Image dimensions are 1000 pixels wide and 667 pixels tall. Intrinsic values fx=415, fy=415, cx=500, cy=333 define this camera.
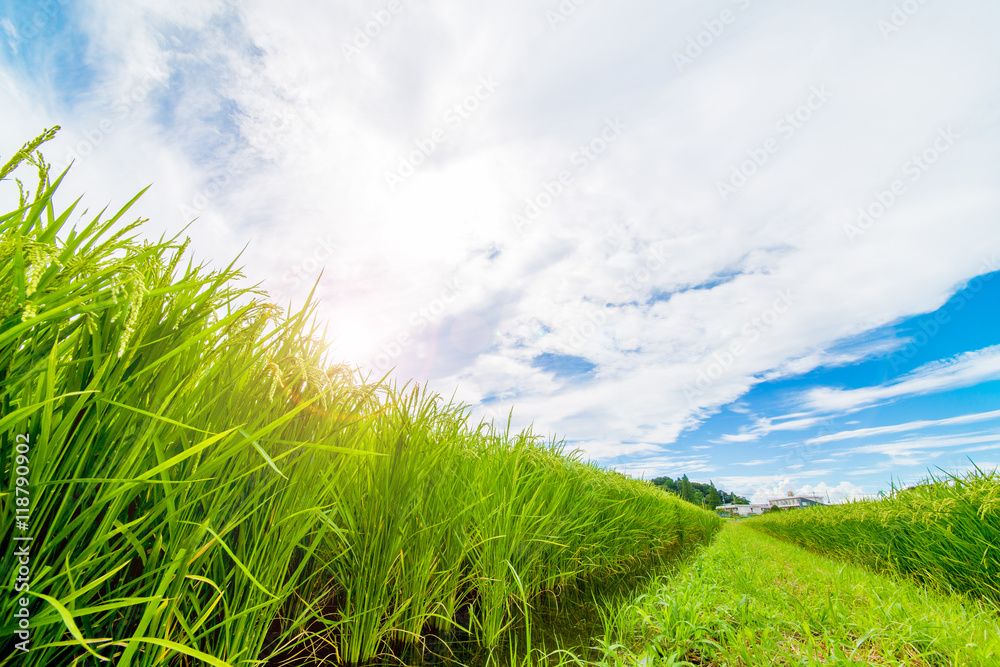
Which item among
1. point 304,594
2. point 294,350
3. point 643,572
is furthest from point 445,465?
point 643,572

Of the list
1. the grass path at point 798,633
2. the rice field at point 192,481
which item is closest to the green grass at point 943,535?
the grass path at point 798,633

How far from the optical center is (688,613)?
6.62 ft

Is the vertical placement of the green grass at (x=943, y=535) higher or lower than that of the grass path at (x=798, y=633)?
higher

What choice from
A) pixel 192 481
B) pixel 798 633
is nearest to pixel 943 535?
pixel 798 633

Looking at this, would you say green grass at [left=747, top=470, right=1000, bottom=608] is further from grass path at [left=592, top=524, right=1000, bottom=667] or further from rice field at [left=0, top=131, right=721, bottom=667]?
rice field at [left=0, top=131, right=721, bottom=667]

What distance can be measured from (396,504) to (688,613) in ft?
5.01

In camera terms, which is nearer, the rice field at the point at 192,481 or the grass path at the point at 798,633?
the rice field at the point at 192,481

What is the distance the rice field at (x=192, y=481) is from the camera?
2.15 feet

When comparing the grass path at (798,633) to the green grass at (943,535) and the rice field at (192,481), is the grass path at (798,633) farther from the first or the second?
the green grass at (943,535)

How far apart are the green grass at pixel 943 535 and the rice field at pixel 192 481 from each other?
3793mm

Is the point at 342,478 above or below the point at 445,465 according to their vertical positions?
below

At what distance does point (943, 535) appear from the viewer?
3.72 meters

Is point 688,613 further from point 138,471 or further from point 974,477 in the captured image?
point 974,477

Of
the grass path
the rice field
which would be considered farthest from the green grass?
the rice field
